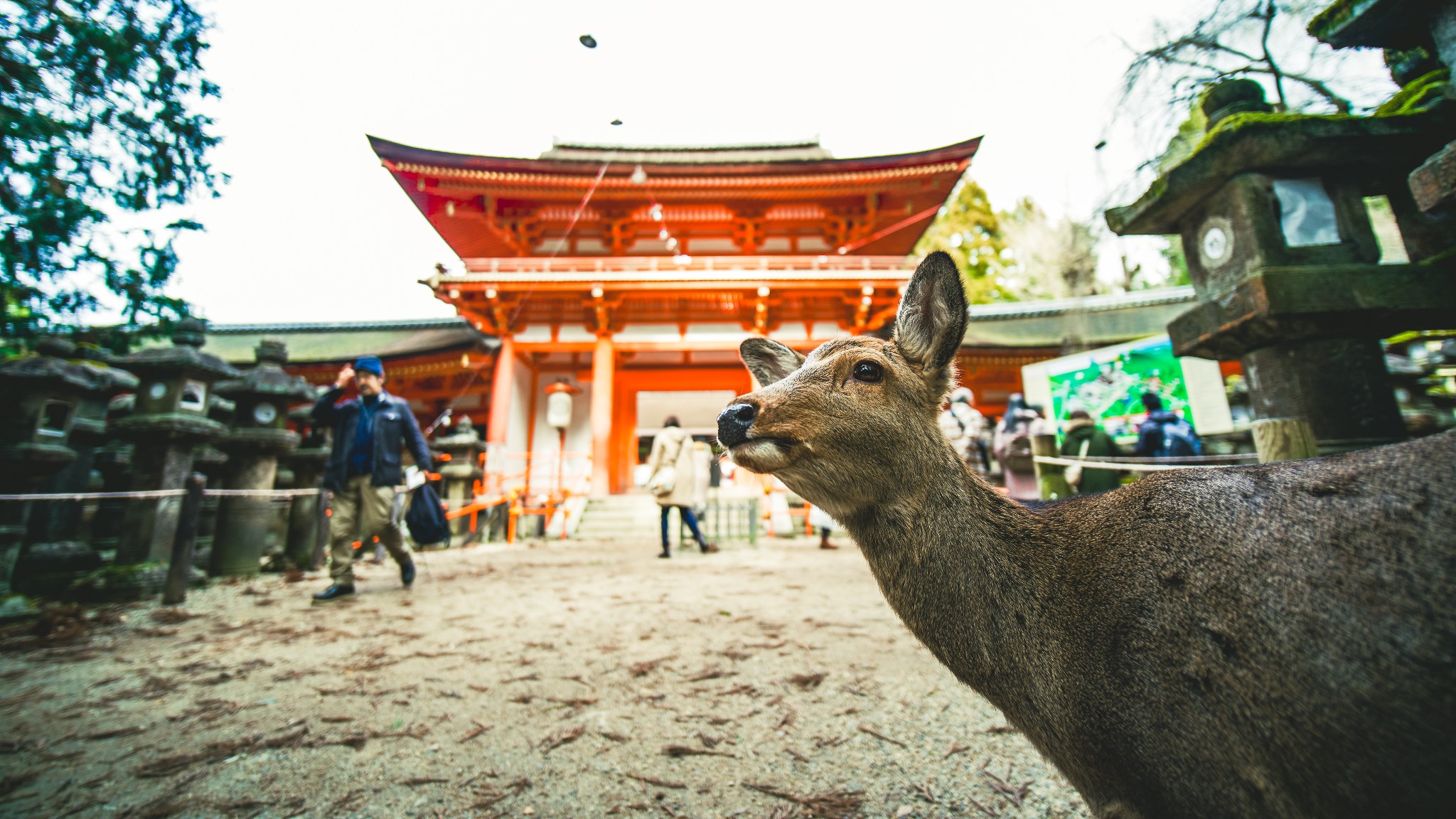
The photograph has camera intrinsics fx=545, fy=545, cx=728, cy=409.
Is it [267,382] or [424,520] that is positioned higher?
[267,382]

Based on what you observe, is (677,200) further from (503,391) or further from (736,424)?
(736,424)

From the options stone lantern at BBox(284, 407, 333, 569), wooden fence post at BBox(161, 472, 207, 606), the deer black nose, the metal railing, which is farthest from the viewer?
the metal railing

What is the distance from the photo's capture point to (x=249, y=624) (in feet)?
12.9

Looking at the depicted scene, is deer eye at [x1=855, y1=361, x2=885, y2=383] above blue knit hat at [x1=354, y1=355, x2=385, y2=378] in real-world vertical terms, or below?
below

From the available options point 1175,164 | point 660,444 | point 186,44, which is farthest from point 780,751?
point 186,44

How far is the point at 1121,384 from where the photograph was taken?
625 centimetres

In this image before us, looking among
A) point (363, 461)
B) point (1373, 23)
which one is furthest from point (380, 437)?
point (1373, 23)

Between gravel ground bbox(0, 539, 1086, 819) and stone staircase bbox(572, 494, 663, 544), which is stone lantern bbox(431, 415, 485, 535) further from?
gravel ground bbox(0, 539, 1086, 819)

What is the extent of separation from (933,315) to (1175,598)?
0.78m

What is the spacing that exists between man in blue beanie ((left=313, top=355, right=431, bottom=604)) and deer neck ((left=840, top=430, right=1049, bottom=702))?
433 cm

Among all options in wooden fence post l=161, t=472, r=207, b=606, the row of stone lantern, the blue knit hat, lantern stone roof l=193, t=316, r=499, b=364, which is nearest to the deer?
the blue knit hat

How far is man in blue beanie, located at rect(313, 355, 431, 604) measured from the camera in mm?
4473

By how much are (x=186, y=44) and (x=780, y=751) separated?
231 inches

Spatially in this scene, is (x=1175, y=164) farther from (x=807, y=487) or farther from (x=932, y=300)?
(x=807, y=487)
